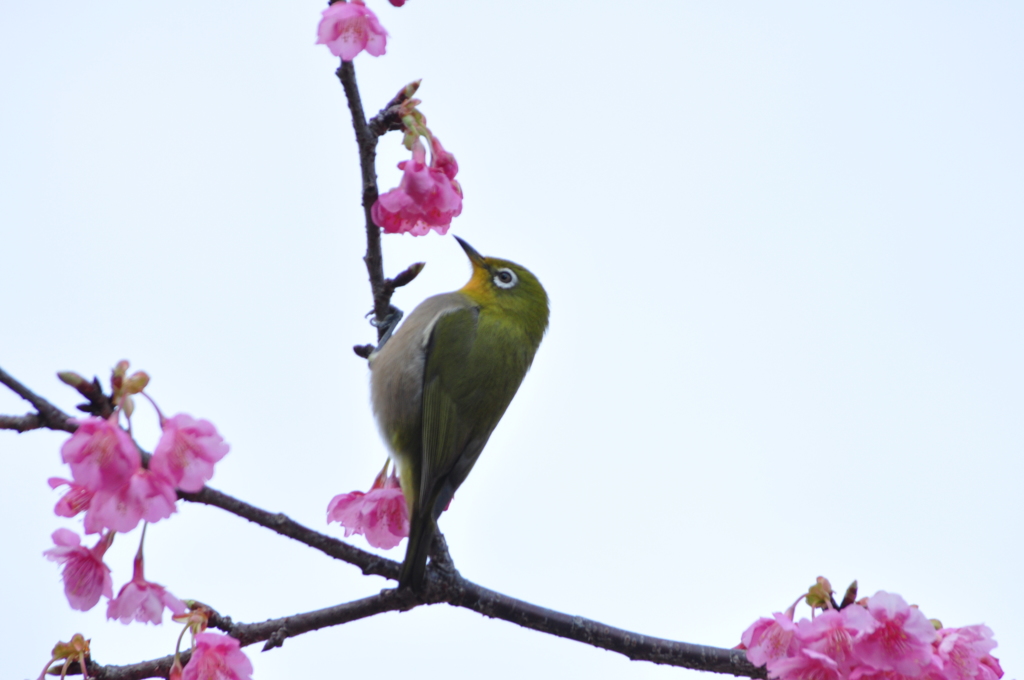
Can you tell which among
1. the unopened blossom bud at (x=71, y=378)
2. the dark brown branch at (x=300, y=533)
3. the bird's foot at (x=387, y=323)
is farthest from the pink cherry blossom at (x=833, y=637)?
the bird's foot at (x=387, y=323)

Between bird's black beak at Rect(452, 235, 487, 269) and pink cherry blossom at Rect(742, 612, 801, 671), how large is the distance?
12.4ft

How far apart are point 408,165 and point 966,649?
115 inches

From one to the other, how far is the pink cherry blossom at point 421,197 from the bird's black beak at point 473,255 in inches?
84.2

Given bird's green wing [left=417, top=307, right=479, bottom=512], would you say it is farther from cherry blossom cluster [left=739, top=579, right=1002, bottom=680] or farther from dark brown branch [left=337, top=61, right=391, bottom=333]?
cherry blossom cluster [left=739, top=579, right=1002, bottom=680]

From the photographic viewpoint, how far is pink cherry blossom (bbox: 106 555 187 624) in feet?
10.5

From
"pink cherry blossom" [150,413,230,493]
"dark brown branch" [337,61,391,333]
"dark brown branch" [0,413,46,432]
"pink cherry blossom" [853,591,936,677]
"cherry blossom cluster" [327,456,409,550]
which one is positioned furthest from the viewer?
"cherry blossom cluster" [327,456,409,550]

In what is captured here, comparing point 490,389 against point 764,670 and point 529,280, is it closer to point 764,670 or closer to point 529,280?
point 529,280

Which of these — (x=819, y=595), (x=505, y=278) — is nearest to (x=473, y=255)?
(x=505, y=278)

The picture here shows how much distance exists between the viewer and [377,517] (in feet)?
15.2

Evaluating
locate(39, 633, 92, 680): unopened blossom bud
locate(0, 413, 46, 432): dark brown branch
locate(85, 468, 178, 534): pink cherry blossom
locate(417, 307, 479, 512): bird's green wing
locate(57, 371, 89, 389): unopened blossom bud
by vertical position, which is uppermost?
locate(417, 307, 479, 512): bird's green wing

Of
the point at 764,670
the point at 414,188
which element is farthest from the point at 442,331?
the point at 764,670

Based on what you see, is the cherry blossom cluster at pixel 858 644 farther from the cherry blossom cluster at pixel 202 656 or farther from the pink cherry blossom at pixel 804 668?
the cherry blossom cluster at pixel 202 656

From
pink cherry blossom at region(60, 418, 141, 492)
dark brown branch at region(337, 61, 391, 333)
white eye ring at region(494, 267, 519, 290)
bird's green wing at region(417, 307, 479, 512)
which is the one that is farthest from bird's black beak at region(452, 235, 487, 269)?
pink cherry blossom at region(60, 418, 141, 492)

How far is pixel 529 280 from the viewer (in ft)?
21.5
